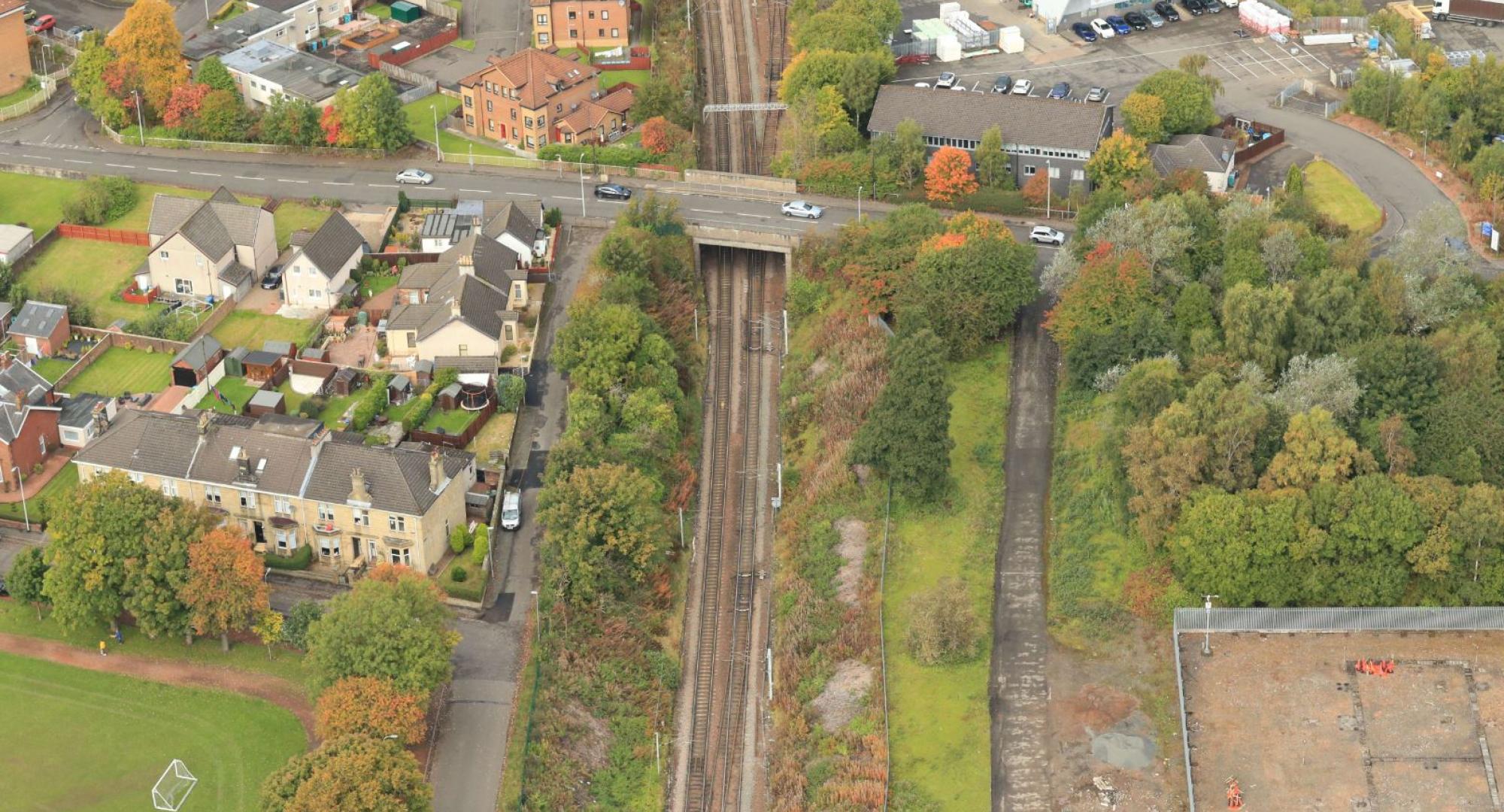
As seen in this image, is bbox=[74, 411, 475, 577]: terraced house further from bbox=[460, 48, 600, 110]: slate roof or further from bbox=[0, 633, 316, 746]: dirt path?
bbox=[460, 48, 600, 110]: slate roof

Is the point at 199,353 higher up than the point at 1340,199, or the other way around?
the point at 1340,199

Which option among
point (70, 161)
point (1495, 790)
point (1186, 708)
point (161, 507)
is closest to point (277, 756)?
point (161, 507)

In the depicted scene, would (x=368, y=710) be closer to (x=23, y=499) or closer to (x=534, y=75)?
(x=23, y=499)

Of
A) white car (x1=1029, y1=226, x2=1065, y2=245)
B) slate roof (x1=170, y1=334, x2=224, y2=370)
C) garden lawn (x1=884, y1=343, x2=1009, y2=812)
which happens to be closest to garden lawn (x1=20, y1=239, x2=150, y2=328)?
slate roof (x1=170, y1=334, x2=224, y2=370)

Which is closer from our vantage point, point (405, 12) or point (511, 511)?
point (511, 511)

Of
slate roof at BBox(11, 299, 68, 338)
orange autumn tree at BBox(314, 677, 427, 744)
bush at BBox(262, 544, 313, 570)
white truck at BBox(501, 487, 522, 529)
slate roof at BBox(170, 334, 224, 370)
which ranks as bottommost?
bush at BBox(262, 544, 313, 570)

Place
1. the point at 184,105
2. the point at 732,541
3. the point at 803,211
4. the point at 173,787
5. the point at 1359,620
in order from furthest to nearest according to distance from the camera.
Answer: the point at 184,105, the point at 803,211, the point at 732,541, the point at 1359,620, the point at 173,787

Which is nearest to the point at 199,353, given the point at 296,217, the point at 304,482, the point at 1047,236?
the point at 304,482

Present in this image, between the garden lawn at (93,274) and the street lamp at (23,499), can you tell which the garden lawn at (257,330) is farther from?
the street lamp at (23,499)
